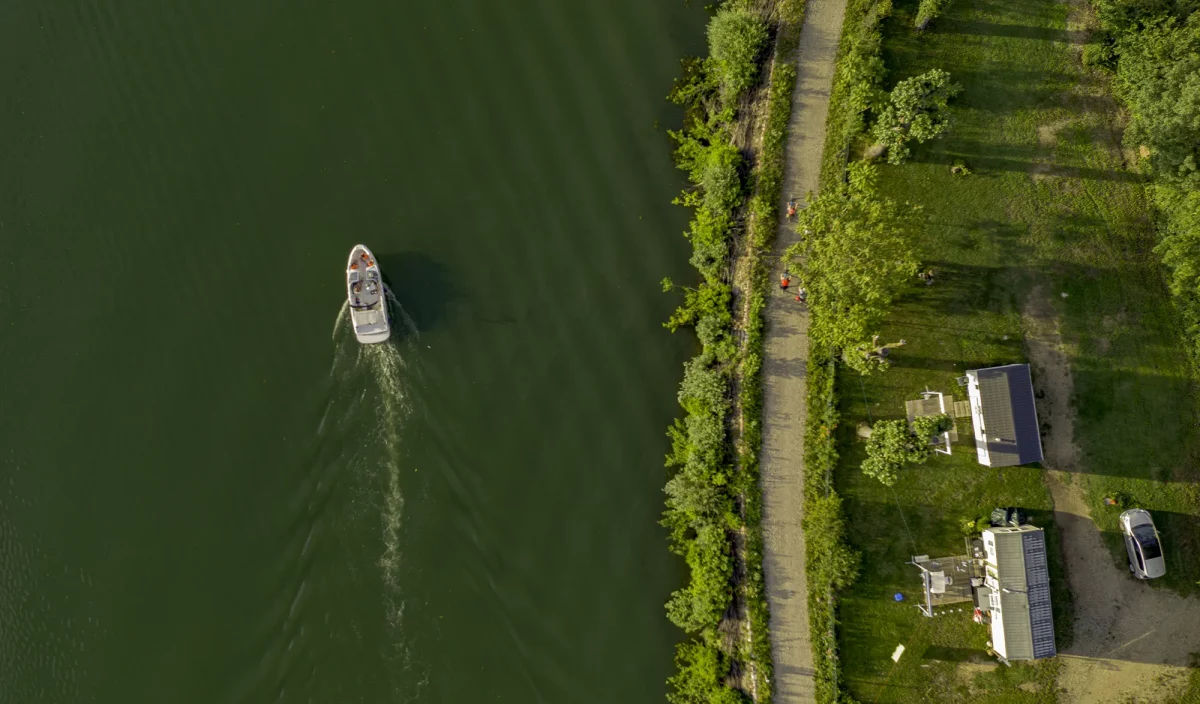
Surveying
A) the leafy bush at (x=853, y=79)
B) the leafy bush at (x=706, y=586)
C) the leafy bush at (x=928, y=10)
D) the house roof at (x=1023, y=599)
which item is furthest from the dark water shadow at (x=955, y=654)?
the leafy bush at (x=928, y=10)

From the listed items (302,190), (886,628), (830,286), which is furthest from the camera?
(302,190)

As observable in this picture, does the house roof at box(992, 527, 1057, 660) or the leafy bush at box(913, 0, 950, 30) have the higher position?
the leafy bush at box(913, 0, 950, 30)

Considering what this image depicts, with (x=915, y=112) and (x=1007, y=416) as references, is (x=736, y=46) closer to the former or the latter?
(x=915, y=112)

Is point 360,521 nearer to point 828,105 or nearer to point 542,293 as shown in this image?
point 542,293

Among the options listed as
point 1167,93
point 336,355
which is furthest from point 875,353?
point 336,355

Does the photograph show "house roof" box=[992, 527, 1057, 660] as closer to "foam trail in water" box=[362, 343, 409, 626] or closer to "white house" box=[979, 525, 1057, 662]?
"white house" box=[979, 525, 1057, 662]

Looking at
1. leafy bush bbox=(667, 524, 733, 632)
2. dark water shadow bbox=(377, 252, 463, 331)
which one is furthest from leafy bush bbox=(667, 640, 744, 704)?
dark water shadow bbox=(377, 252, 463, 331)

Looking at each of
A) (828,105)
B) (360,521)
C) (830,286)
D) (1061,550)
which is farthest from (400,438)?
(1061,550)
